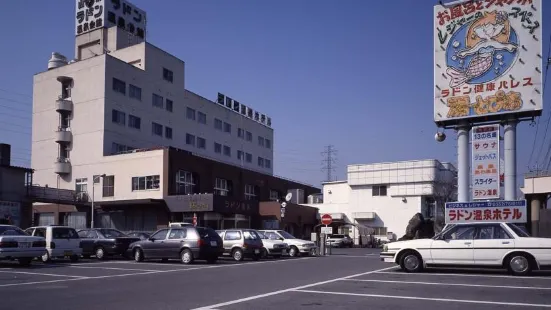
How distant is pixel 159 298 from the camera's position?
12039 millimetres

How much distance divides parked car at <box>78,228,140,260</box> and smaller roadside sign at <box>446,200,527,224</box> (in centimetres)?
1583

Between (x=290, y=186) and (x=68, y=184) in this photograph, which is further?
(x=290, y=186)

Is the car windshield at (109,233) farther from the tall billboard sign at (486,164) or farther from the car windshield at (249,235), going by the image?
the tall billboard sign at (486,164)

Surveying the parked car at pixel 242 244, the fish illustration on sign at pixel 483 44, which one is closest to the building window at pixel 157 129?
the parked car at pixel 242 244

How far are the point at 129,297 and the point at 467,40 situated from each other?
2018 cm

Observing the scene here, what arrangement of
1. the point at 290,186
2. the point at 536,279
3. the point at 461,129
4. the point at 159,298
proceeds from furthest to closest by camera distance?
the point at 290,186 < the point at 461,129 < the point at 536,279 < the point at 159,298

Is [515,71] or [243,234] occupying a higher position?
[515,71]

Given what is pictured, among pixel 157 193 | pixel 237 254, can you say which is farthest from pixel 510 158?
pixel 157 193

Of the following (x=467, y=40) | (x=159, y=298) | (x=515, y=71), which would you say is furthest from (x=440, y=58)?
(x=159, y=298)

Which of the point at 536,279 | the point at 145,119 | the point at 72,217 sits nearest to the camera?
the point at 536,279

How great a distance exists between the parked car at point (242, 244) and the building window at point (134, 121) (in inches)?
1242

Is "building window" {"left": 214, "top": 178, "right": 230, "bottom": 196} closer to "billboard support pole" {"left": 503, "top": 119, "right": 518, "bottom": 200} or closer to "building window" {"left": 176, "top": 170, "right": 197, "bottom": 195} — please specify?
"building window" {"left": 176, "top": 170, "right": 197, "bottom": 195}

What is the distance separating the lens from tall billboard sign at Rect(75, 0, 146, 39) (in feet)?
205

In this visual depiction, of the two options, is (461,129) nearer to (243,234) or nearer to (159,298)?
(243,234)
